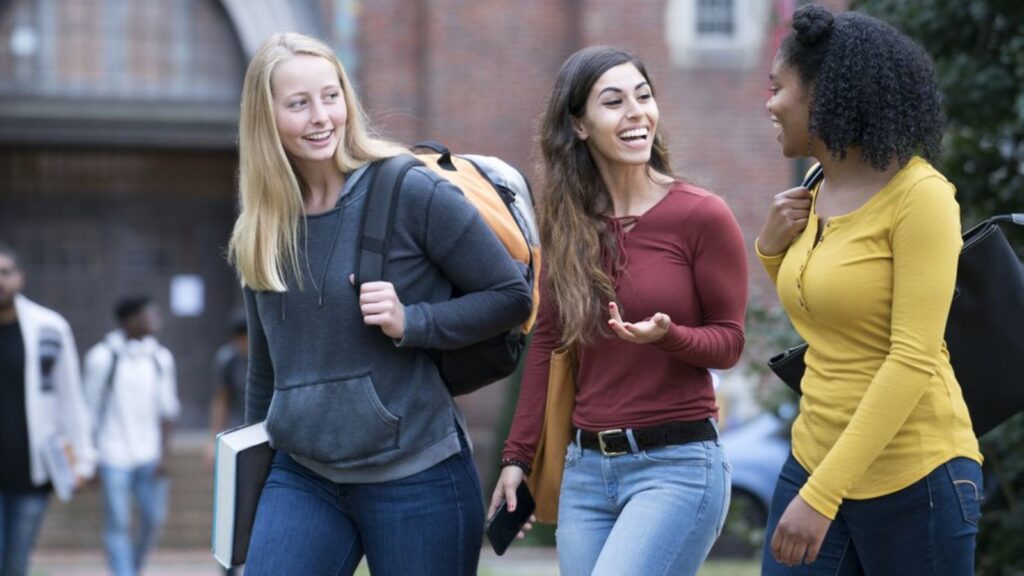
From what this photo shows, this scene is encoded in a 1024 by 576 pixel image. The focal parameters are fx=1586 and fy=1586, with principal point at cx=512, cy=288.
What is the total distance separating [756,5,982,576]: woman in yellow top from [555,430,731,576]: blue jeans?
1.10ft

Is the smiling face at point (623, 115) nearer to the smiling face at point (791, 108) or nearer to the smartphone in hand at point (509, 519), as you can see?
the smiling face at point (791, 108)

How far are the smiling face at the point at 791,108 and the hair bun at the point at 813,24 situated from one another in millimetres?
92

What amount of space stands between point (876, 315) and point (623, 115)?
3.38ft

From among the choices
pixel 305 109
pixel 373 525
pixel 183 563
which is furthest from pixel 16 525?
pixel 183 563

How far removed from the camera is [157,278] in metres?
15.1

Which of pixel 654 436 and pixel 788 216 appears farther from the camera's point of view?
pixel 654 436

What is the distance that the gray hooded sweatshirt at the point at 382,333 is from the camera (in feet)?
12.5

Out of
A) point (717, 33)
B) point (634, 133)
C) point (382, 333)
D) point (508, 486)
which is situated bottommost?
point (508, 486)

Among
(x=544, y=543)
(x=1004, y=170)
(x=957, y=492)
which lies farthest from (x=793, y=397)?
(x=544, y=543)

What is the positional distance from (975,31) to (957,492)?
11.3 feet

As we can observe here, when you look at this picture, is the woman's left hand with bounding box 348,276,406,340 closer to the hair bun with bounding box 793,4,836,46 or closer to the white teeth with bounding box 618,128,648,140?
the white teeth with bounding box 618,128,648,140

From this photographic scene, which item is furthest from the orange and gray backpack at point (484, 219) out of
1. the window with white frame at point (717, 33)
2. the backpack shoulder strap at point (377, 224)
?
the window with white frame at point (717, 33)

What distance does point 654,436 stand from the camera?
3955mm

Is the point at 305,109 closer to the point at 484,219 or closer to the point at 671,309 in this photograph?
the point at 484,219
